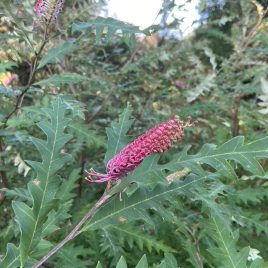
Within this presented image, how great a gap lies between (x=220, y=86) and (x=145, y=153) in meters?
1.99

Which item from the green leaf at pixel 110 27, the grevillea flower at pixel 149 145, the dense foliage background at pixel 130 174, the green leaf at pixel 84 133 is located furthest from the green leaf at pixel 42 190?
the green leaf at pixel 84 133

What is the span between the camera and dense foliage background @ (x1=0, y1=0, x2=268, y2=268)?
1.00 meters

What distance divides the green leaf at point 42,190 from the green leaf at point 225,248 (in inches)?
18.1

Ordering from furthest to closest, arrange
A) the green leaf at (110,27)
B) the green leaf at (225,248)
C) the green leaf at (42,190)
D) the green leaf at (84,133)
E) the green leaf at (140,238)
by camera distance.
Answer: the green leaf at (84,133), the green leaf at (140,238), the green leaf at (110,27), the green leaf at (225,248), the green leaf at (42,190)

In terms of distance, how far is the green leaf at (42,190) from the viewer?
953 millimetres

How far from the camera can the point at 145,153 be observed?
102cm

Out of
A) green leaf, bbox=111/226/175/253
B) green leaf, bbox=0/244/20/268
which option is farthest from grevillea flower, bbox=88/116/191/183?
green leaf, bbox=111/226/175/253

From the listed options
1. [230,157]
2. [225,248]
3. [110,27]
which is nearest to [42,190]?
[230,157]

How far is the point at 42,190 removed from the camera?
99 cm

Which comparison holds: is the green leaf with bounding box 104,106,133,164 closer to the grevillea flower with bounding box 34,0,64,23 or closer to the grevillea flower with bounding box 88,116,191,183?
the grevillea flower with bounding box 88,116,191,183

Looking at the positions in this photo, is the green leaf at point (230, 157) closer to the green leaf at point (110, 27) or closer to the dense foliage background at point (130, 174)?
the dense foliage background at point (130, 174)

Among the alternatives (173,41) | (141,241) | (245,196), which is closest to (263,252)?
(245,196)

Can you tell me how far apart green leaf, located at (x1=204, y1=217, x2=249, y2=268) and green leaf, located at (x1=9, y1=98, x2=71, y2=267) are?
18.1 inches

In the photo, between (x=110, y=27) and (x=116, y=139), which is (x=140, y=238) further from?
(x=110, y=27)
